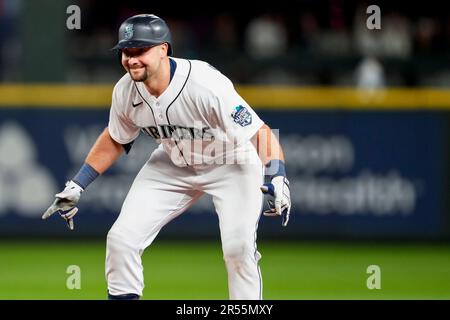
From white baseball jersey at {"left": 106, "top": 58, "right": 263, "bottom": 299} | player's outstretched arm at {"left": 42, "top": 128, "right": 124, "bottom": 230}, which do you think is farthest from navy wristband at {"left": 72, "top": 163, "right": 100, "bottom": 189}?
Result: white baseball jersey at {"left": 106, "top": 58, "right": 263, "bottom": 299}

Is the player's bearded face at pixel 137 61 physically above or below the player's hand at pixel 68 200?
above

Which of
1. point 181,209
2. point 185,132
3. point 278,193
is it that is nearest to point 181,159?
point 185,132

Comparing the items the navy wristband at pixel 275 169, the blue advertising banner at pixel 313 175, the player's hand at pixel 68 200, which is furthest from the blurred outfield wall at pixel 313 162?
the navy wristband at pixel 275 169

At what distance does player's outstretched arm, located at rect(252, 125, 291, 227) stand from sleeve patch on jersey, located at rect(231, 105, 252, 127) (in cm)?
14

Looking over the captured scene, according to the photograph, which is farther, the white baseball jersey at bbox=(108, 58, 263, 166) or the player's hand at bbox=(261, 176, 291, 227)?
the white baseball jersey at bbox=(108, 58, 263, 166)

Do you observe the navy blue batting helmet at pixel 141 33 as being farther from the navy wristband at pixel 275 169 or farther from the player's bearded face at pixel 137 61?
the navy wristband at pixel 275 169

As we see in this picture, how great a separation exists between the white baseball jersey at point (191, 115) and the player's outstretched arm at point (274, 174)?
8cm

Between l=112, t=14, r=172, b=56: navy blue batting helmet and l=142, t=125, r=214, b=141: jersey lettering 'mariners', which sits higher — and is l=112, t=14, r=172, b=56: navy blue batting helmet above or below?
above

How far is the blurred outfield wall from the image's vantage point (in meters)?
12.8

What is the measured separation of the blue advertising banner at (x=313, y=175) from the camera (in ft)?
42.0

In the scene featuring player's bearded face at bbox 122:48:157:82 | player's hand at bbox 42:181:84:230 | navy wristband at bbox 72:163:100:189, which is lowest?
player's hand at bbox 42:181:84:230

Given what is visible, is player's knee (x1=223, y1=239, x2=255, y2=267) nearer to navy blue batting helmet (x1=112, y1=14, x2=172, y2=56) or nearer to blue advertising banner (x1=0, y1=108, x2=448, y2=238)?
navy blue batting helmet (x1=112, y1=14, x2=172, y2=56)

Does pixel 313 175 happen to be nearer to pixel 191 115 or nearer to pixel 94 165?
pixel 94 165
